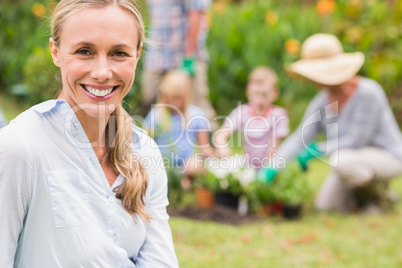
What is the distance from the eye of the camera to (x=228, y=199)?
4.75 meters

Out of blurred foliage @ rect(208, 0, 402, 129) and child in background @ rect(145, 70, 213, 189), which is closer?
child in background @ rect(145, 70, 213, 189)

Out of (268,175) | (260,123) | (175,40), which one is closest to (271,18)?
(175,40)

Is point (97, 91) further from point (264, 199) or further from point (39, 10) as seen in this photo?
point (39, 10)

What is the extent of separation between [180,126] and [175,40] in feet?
4.21

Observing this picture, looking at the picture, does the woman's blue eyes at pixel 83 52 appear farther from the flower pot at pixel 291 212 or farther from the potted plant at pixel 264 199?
the flower pot at pixel 291 212

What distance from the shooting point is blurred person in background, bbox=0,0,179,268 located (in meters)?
1.55

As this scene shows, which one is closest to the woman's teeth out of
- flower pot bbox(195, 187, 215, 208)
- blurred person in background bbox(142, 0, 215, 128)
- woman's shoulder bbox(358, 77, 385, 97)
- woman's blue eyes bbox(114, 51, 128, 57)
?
woman's blue eyes bbox(114, 51, 128, 57)

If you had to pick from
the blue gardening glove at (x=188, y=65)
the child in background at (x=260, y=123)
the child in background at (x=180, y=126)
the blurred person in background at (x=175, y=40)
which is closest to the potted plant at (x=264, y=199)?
the child in background at (x=180, y=126)

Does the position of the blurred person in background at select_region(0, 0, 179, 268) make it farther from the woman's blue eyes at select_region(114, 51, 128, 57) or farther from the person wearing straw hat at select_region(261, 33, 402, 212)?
the person wearing straw hat at select_region(261, 33, 402, 212)

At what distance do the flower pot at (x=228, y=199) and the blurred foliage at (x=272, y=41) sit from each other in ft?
8.67

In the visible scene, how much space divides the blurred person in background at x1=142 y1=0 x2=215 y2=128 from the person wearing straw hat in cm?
122

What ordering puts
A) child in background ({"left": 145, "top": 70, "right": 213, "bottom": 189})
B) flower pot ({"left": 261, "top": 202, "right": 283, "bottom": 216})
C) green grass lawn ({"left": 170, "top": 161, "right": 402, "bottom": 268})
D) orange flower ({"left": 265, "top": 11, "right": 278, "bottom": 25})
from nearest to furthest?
green grass lawn ({"left": 170, "top": 161, "right": 402, "bottom": 268}) → child in background ({"left": 145, "top": 70, "right": 213, "bottom": 189}) → flower pot ({"left": 261, "top": 202, "right": 283, "bottom": 216}) → orange flower ({"left": 265, "top": 11, "right": 278, "bottom": 25})

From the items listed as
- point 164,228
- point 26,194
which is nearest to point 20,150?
point 26,194

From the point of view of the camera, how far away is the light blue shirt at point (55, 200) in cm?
154
